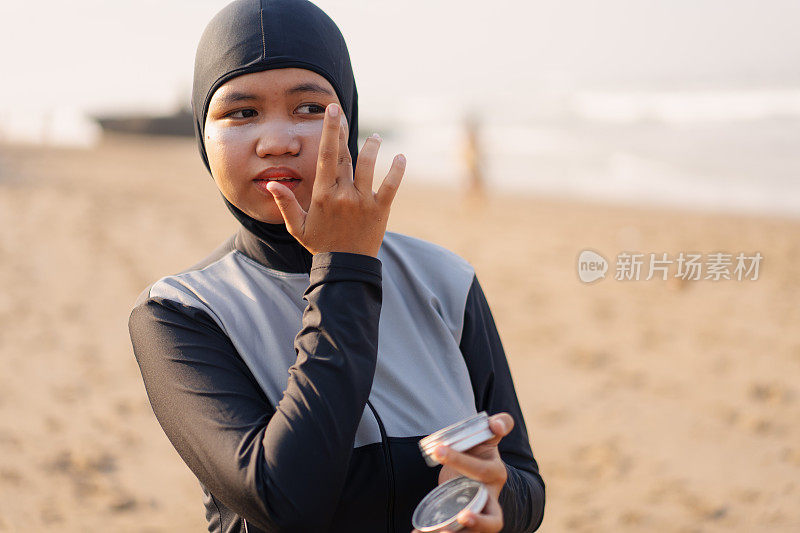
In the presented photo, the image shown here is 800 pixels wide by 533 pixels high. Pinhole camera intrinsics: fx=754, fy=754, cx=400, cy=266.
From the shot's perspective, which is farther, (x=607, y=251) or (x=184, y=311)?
(x=607, y=251)

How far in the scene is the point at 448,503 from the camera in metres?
1.44

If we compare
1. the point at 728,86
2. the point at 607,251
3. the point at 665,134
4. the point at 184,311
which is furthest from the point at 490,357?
the point at 728,86

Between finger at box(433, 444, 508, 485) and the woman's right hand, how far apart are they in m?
0.41

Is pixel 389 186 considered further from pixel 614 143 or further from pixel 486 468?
pixel 614 143

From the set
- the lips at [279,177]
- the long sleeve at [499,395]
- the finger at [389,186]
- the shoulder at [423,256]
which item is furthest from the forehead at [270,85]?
the long sleeve at [499,395]

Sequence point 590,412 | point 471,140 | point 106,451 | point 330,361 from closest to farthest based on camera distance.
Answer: point 330,361 → point 106,451 → point 590,412 → point 471,140

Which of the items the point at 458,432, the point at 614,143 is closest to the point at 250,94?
the point at 458,432

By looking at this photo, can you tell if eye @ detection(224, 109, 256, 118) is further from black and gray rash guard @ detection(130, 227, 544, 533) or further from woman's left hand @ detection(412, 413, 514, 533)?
woman's left hand @ detection(412, 413, 514, 533)

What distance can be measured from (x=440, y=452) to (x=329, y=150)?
60 centimetres

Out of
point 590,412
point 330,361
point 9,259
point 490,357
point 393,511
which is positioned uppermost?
point 330,361

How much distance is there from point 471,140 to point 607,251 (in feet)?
14.4

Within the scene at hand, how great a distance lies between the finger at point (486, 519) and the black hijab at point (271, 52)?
705 millimetres

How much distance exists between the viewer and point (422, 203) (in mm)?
16438

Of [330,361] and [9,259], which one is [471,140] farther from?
[330,361]
